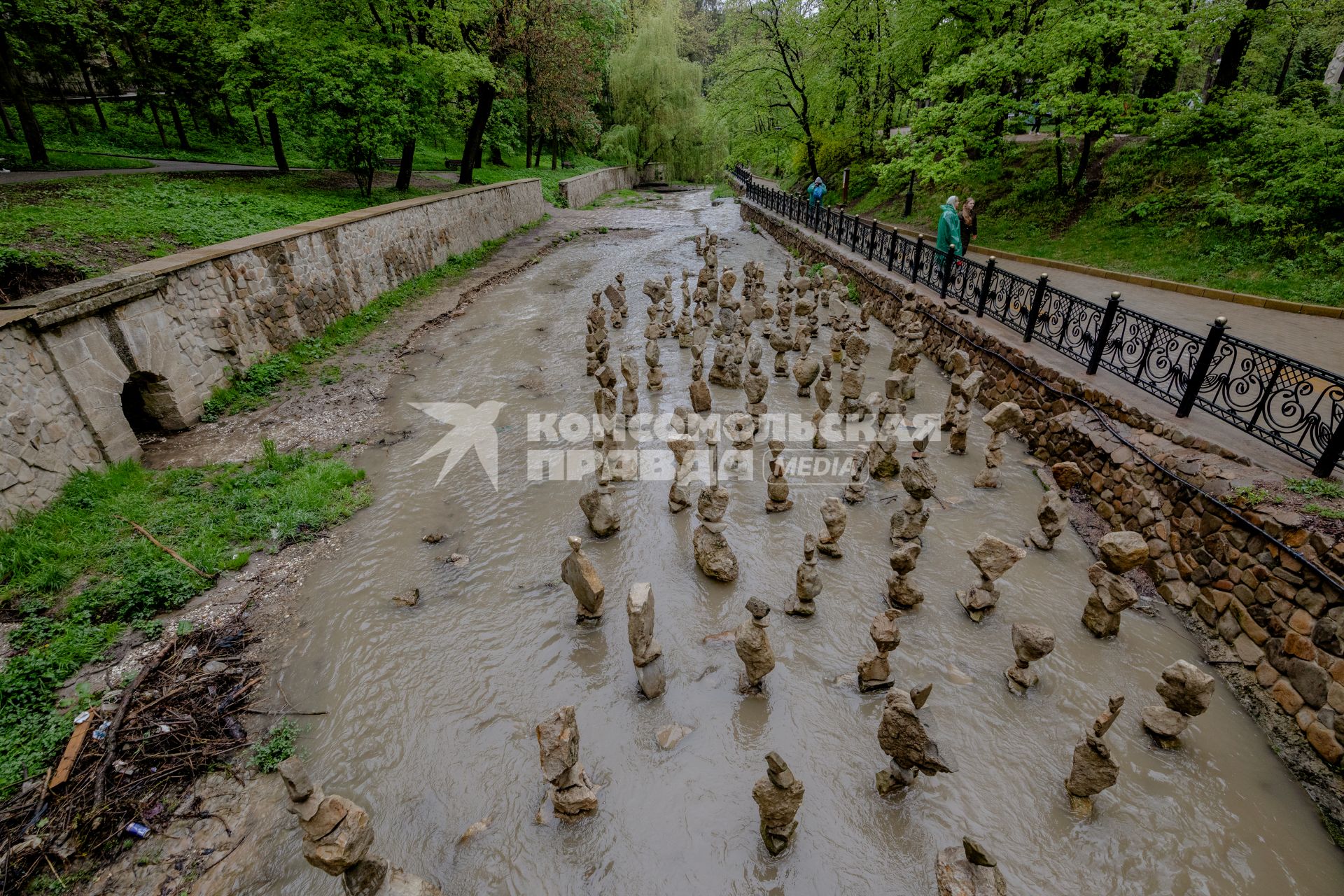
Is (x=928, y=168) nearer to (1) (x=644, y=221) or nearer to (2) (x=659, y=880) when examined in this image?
(2) (x=659, y=880)

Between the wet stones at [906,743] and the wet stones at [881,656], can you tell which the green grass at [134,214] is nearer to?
the wet stones at [881,656]

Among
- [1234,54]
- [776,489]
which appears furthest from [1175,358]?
[1234,54]

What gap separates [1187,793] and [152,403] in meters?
11.1

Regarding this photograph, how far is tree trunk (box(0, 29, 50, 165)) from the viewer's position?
558 inches

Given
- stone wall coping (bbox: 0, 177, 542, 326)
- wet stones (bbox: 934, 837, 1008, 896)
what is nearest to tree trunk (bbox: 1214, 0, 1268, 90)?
wet stones (bbox: 934, 837, 1008, 896)

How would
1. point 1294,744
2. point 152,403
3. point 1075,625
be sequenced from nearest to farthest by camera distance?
Answer: 1. point 1294,744
2. point 1075,625
3. point 152,403

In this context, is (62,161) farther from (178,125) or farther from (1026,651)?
(1026,651)

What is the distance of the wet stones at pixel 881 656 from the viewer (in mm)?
4355

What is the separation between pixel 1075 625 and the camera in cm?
520

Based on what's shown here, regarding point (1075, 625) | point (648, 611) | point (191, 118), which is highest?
Answer: point (191, 118)

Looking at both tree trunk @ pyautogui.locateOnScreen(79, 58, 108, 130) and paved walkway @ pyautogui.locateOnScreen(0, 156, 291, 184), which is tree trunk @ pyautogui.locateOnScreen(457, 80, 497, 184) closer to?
paved walkway @ pyautogui.locateOnScreen(0, 156, 291, 184)

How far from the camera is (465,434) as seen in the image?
8602 mm

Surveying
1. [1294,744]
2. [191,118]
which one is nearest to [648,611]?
[1294,744]

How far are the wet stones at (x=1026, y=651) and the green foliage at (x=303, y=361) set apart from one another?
9874 mm
